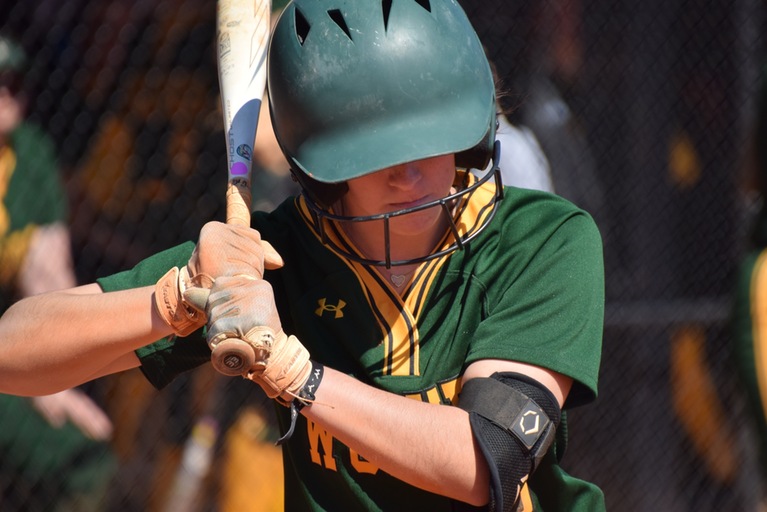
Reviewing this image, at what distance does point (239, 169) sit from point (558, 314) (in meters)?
0.69

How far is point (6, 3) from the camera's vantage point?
11.5 feet

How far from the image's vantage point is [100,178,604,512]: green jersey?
1776 mm

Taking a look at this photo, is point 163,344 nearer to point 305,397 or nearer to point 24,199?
point 305,397

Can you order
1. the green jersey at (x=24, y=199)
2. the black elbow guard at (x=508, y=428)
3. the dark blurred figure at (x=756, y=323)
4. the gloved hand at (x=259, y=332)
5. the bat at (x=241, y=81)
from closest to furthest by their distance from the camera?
1. the gloved hand at (x=259, y=332)
2. the black elbow guard at (x=508, y=428)
3. the bat at (x=241, y=81)
4. the dark blurred figure at (x=756, y=323)
5. the green jersey at (x=24, y=199)

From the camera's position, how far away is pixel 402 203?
1.77 metres

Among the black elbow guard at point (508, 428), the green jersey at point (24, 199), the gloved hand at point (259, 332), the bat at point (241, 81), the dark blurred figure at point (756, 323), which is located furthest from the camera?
the green jersey at point (24, 199)

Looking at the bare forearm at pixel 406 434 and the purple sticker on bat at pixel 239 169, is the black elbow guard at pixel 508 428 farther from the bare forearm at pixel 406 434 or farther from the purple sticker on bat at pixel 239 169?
the purple sticker on bat at pixel 239 169

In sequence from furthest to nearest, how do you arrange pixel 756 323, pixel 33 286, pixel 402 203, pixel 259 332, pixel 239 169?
1. pixel 33 286
2. pixel 756 323
3. pixel 239 169
4. pixel 402 203
5. pixel 259 332

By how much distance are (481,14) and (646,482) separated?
1810 mm

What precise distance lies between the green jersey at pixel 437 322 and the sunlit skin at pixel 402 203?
0.13ft

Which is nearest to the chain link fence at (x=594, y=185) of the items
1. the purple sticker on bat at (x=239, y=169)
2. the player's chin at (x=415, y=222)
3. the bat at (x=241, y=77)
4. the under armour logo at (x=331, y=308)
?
the bat at (x=241, y=77)

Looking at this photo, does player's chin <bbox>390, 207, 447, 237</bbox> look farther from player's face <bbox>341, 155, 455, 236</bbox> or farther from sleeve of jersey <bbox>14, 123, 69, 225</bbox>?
sleeve of jersey <bbox>14, 123, 69, 225</bbox>

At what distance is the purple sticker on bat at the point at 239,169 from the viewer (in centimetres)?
207

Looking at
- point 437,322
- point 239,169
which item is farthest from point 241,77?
point 437,322
